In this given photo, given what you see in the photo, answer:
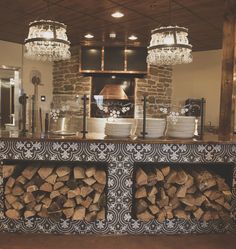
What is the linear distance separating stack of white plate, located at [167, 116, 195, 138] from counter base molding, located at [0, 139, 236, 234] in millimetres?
188

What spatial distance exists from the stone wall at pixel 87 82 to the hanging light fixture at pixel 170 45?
2.51m

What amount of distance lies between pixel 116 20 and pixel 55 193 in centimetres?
320

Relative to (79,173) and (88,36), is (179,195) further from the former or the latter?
(88,36)

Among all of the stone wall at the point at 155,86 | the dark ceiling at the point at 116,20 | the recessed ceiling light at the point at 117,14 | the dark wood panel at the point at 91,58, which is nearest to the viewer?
the dark ceiling at the point at 116,20

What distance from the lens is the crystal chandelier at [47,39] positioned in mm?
3262

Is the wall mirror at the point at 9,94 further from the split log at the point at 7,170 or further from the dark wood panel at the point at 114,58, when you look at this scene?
the split log at the point at 7,170

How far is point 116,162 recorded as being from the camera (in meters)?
2.88

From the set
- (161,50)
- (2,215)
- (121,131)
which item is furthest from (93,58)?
(2,215)

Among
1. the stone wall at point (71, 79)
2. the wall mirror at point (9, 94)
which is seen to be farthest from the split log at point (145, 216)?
the wall mirror at point (9, 94)

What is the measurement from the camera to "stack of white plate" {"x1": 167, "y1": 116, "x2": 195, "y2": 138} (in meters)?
3.03

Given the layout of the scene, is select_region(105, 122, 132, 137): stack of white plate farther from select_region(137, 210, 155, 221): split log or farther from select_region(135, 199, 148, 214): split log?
select_region(137, 210, 155, 221): split log

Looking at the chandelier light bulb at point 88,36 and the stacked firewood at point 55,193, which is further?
the chandelier light bulb at point 88,36

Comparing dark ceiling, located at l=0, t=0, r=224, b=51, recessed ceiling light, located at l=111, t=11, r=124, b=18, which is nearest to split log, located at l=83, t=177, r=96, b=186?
dark ceiling, located at l=0, t=0, r=224, b=51

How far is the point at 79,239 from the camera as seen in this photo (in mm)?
2852
